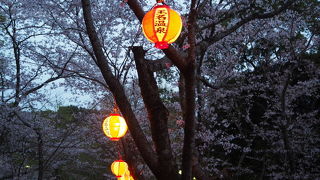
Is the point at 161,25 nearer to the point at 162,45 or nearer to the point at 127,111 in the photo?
the point at 162,45

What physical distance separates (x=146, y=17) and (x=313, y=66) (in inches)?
406

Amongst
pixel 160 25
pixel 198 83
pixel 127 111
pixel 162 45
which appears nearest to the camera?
pixel 162 45

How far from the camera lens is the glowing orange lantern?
11.4 feet

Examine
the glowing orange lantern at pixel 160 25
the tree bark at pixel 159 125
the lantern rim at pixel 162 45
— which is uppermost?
the glowing orange lantern at pixel 160 25

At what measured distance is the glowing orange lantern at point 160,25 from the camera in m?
3.49

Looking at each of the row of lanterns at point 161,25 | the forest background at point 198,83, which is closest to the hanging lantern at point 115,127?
the forest background at point 198,83

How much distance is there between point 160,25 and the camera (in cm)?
351

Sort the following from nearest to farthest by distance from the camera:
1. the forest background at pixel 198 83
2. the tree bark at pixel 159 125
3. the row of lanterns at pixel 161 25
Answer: the tree bark at pixel 159 125, the row of lanterns at pixel 161 25, the forest background at pixel 198 83

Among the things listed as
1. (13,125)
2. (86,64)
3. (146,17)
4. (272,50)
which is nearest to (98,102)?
(86,64)

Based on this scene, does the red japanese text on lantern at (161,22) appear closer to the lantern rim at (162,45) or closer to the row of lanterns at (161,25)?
the row of lanterns at (161,25)

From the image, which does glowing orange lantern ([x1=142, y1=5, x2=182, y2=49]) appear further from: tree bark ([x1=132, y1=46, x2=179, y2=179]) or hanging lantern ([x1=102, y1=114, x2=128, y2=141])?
hanging lantern ([x1=102, y1=114, x2=128, y2=141])

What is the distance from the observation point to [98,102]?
1287cm

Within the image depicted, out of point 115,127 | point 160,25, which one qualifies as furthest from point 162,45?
point 115,127

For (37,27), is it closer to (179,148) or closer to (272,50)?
(179,148)
